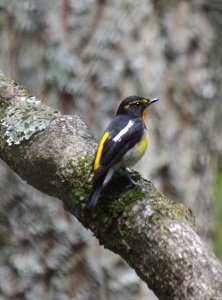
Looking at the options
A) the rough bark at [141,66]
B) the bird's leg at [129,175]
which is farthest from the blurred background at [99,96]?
the bird's leg at [129,175]

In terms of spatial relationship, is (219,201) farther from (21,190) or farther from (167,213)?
(167,213)

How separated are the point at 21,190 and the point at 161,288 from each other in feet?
8.85

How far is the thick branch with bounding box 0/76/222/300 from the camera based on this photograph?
2115 mm

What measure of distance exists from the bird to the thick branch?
0.13 feet

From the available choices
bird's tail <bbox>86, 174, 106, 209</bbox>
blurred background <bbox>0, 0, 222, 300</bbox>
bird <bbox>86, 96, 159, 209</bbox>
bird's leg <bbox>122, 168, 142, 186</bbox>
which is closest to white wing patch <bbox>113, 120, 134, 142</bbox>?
bird <bbox>86, 96, 159, 209</bbox>

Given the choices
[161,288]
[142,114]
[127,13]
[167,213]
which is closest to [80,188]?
[167,213]

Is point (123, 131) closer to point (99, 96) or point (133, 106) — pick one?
point (133, 106)

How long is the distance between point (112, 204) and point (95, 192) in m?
0.07

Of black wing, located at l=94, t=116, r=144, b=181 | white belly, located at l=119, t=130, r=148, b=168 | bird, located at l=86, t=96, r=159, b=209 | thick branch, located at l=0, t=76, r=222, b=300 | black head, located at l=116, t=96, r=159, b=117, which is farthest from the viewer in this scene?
black head, located at l=116, t=96, r=159, b=117

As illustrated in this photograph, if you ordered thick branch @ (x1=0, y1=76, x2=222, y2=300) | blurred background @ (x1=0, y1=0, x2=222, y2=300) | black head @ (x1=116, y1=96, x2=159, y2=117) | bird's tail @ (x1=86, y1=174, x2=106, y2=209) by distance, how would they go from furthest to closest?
blurred background @ (x1=0, y1=0, x2=222, y2=300), black head @ (x1=116, y1=96, x2=159, y2=117), bird's tail @ (x1=86, y1=174, x2=106, y2=209), thick branch @ (x1=0, y1=76, x2=222, y2=300)

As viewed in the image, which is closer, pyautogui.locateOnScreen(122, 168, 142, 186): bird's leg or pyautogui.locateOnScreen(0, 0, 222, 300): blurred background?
pyautogui.locateOnScreen(122, 168, 142, 186): bird's leg

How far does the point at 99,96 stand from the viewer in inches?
189

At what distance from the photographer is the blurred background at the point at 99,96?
4719mm

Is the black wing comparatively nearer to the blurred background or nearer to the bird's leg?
the bird's leg
